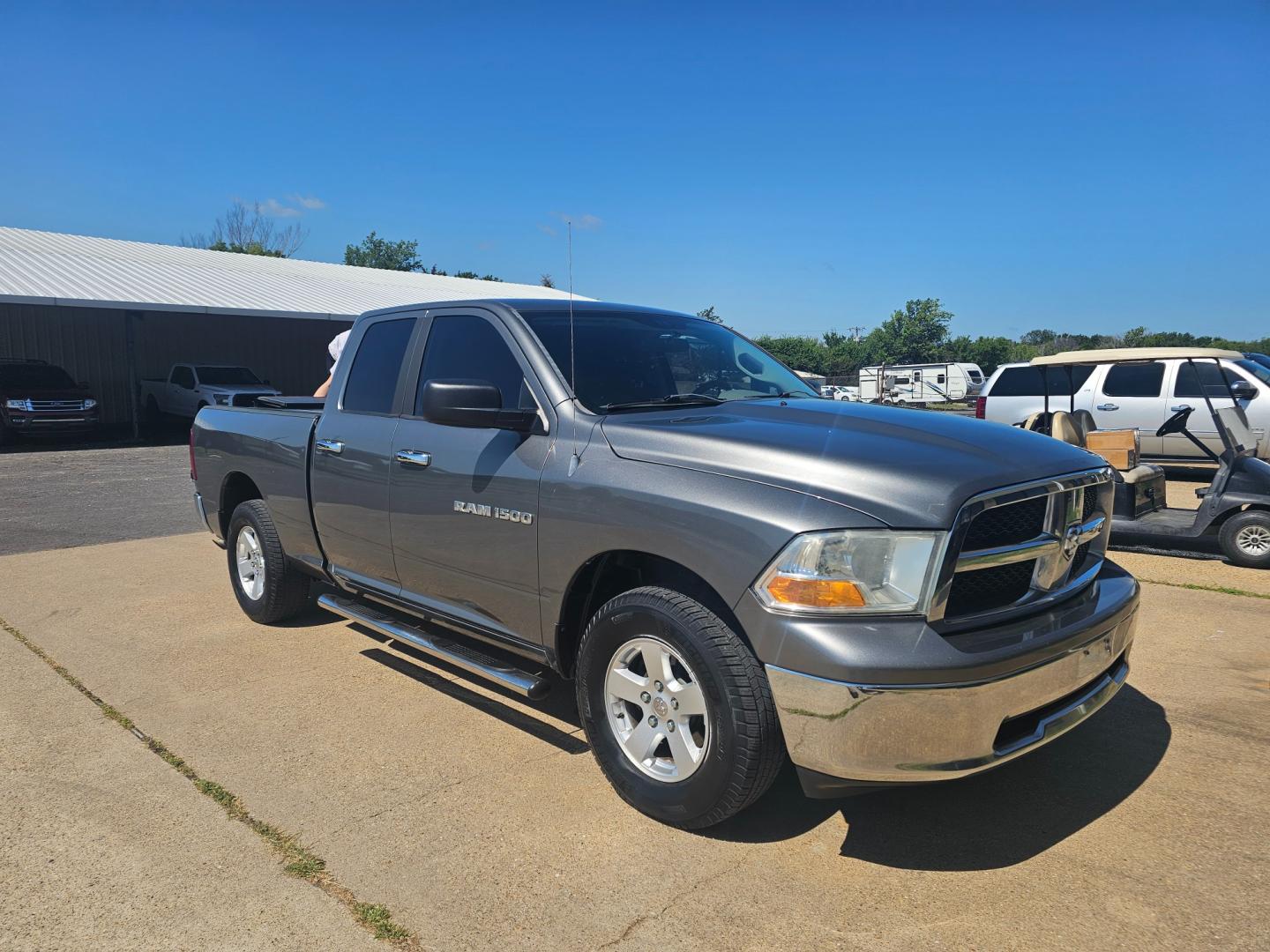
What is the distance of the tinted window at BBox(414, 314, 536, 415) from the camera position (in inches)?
151

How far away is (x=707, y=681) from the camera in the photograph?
9.09ft

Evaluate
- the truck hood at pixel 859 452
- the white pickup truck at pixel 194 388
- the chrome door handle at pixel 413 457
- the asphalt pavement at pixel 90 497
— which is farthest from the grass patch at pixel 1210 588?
the white pickup truck at pixel 194 388

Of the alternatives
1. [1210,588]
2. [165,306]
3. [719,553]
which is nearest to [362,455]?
[719,553]

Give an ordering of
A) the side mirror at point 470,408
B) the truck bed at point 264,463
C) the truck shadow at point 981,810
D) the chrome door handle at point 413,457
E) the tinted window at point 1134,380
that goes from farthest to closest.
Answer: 1. the tinted window at point 1134,380
2. the truck bed at point 264,463
3. the chrome door handle at point 413,457
4. the side mirror at point 470,408
5. the truck shadow at point 981,810

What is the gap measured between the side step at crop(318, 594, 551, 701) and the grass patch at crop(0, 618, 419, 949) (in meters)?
0.93

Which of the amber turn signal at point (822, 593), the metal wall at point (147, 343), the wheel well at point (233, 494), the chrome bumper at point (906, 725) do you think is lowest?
the chrome bumper at point (906, 725)

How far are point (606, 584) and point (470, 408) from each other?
0.87 m

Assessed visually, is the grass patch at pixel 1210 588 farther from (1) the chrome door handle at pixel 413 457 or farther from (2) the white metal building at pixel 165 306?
(2) the white metal building at pixel 165 306

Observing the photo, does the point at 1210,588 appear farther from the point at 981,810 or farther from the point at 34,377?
the point at 34,377

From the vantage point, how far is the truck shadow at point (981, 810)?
291 cm

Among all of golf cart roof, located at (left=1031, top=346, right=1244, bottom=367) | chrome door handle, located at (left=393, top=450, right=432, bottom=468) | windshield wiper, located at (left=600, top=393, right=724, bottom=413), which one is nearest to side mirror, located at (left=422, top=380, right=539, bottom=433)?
windshield wiper, located at (left=600, top=393, right=724, bottom=413)

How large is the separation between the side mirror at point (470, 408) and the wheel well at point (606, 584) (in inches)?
26.4

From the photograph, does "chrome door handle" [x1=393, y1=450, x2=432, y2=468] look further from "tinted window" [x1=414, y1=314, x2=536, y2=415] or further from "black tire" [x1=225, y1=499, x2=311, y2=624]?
"black tire" [x1=225, y1=499, x2=311, y2=624]

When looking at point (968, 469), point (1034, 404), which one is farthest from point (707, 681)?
point (1034, 404)
